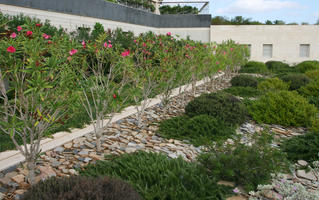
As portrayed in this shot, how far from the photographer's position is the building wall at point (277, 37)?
1878 cm

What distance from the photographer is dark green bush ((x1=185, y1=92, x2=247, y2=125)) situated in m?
4.71

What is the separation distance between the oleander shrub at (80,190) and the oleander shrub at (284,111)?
4.03 meters

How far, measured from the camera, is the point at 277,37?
19016mm

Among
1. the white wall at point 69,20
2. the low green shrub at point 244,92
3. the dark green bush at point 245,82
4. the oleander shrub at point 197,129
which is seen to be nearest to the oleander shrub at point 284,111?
the oleander shrub at point 197,129

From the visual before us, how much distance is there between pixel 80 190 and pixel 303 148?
320cm

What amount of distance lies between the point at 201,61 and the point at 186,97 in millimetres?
1016

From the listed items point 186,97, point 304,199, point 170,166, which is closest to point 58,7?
point 186,97

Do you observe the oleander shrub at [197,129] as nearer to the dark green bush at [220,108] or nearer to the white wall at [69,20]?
the dark green bush at [220,108]

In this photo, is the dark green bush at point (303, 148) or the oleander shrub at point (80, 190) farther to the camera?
the dark green bush at point (303, 148)

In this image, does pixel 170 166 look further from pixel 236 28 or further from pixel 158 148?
pixel 236 28

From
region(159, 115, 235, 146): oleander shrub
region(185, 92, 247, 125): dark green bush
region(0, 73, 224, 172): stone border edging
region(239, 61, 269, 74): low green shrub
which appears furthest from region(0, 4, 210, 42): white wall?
region(159, 115, 235, 146): oleander shrub

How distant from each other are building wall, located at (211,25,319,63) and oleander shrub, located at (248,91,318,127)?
14.9 m

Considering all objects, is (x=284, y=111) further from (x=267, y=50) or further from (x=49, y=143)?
(x=267, y=50)

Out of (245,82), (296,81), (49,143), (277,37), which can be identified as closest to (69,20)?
(245,82)
